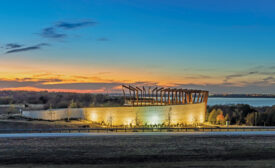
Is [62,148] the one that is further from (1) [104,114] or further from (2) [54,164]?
(1) [104,114]

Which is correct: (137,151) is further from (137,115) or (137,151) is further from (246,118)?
(246,118)

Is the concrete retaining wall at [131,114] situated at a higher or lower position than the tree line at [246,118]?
higher

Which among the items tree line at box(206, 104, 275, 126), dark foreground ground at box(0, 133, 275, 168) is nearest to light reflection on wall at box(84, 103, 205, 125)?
tree line at box(206, 104, 275, 126)

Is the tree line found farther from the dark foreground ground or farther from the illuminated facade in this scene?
the dark foreground ground

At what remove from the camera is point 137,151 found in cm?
1529

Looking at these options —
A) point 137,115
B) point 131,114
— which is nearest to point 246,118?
point 137,115

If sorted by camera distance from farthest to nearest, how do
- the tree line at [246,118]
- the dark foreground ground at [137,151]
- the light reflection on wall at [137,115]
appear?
1. the tree line at [246,118]
2. the light reflection on wall at [137,115]
3. the dark foreground ground at [137,151]

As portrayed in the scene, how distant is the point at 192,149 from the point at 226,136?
646cm

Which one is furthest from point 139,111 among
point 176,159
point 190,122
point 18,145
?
point 176,159

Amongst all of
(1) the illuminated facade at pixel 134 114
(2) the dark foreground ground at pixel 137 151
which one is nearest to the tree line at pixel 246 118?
(1) the illuminated facade at pixel 134 114

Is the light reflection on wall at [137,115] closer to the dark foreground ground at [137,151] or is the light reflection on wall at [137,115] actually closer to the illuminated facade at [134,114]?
the illuminated facade at [134,114]

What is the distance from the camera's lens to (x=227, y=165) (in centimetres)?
1230

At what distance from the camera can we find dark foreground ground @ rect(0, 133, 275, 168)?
12.7m

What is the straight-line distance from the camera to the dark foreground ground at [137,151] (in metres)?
12.7
